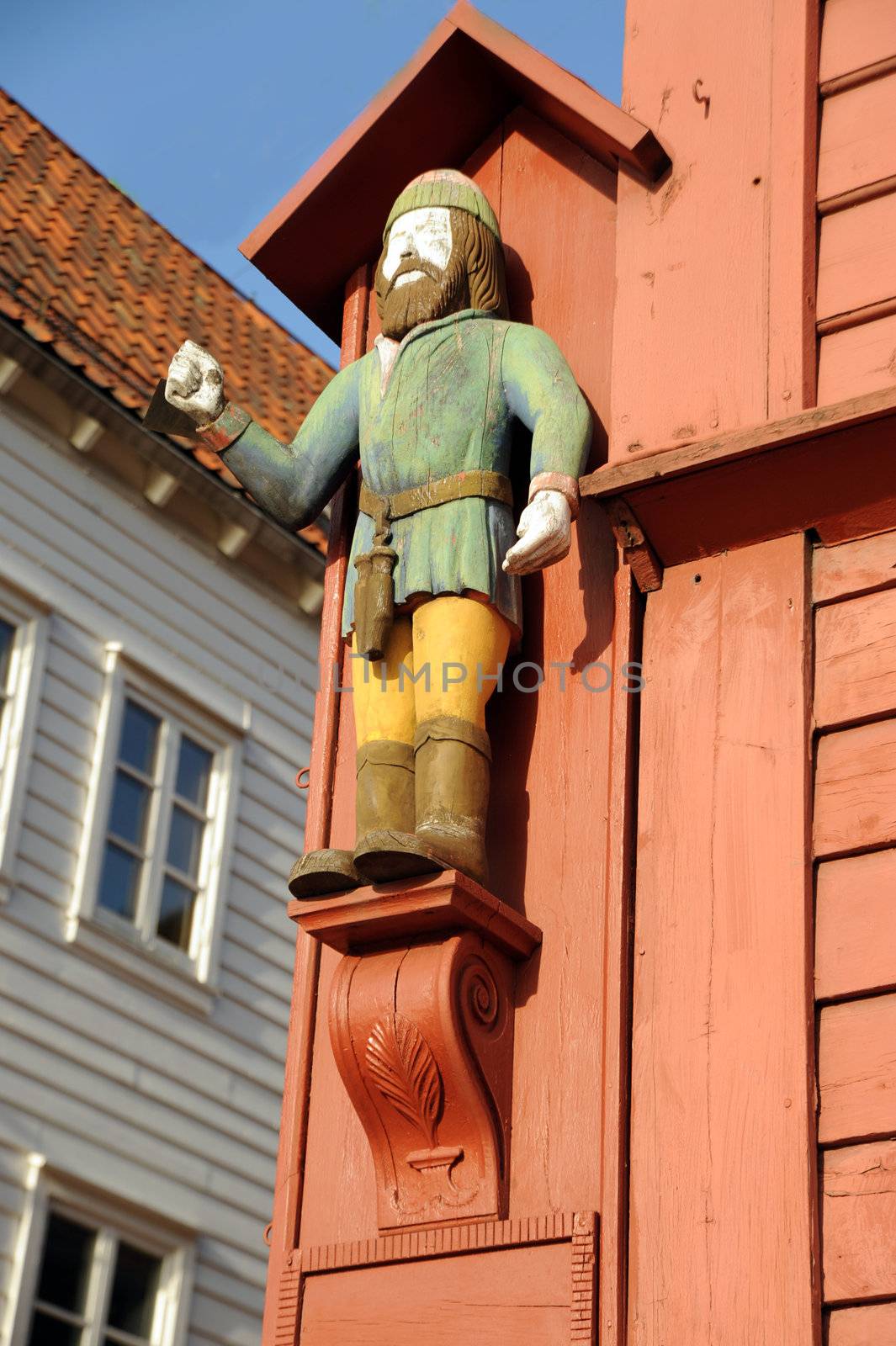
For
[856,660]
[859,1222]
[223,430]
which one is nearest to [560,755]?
→ [856,660]

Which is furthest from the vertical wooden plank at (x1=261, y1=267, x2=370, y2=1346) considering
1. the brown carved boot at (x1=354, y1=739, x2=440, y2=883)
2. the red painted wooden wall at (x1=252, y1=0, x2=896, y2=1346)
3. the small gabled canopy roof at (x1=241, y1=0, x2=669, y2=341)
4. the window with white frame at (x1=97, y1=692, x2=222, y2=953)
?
the window with white frame at (x1=97, y1=692, x2=222, y2=953)

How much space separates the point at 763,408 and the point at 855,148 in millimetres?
611

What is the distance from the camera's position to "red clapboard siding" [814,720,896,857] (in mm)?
3449

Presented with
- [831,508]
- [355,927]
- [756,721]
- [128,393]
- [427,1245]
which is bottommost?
[427,1245]

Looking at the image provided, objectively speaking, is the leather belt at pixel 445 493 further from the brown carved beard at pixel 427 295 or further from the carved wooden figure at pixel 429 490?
the brown carved beard at pixel 427 295

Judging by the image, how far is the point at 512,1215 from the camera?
3490mm

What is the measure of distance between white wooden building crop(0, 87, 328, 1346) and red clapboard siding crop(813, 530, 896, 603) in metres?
5.47

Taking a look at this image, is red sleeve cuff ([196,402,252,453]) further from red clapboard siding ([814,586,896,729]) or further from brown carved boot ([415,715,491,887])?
red clapboard siding ([814,586,896,729])

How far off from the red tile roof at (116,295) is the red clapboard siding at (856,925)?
21.9 ft

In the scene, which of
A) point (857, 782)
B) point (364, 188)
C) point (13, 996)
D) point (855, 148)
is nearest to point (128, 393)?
point (13, 996)

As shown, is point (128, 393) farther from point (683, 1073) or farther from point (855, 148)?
point (683, 1073)

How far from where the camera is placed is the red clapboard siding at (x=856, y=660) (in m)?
3.56

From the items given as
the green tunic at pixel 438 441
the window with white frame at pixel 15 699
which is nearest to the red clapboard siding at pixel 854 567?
the green tunic at pixel 438 441

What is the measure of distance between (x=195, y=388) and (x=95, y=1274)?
5.18m
